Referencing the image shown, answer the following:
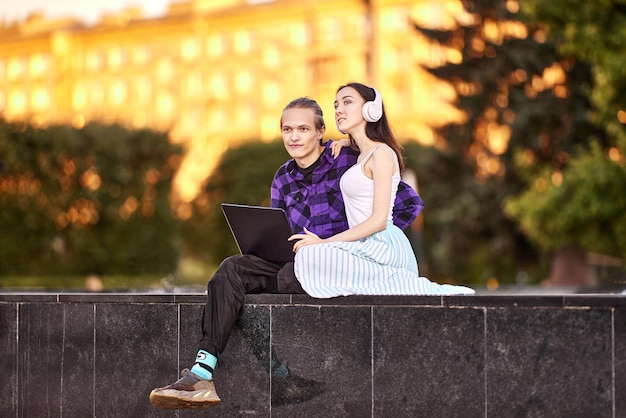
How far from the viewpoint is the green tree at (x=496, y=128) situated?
28984 millimetres

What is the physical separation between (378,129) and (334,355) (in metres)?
1.48

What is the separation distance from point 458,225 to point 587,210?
8.93 metres

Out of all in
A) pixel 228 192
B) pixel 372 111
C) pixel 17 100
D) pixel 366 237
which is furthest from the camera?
pixel 17 100

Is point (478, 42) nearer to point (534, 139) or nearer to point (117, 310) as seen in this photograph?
point (534, 139)

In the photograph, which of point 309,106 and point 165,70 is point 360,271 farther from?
point 165,70

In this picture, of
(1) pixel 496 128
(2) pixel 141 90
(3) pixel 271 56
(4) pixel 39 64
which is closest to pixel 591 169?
(1) pixel 496 128

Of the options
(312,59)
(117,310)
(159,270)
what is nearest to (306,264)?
(117,310)

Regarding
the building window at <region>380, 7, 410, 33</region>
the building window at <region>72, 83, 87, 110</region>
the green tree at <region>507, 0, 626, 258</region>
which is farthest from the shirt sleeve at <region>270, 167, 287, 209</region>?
the building window at <region>72, 83, 87, 110</region>

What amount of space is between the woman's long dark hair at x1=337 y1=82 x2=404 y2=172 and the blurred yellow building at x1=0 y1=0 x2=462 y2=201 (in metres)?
60.6

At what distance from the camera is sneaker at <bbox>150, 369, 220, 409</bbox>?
240 inches

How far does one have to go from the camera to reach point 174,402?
612cm

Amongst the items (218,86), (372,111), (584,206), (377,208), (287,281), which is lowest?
(287,281)

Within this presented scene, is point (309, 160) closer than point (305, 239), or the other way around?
point (305, 239)

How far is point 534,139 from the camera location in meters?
29.0
